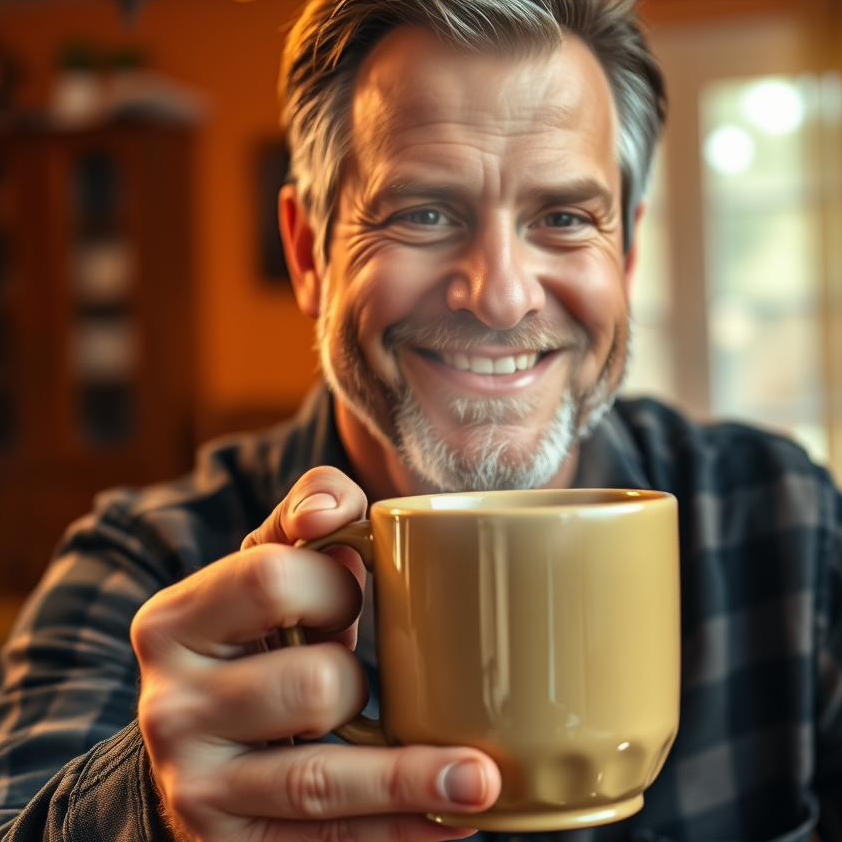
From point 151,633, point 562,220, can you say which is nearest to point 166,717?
point 151,633

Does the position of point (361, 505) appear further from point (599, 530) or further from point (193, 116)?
point (193, 116)

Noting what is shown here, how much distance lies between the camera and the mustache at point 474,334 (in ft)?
2.68

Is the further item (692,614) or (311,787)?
(692,614)

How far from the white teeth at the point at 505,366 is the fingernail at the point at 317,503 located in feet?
1.08

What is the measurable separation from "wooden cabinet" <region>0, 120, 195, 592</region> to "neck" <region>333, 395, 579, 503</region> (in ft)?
10.4

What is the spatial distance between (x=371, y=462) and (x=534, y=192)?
0.34 meters

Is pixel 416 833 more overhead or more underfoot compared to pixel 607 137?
more underfoot

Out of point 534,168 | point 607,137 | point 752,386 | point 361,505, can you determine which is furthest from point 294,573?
point 752,386

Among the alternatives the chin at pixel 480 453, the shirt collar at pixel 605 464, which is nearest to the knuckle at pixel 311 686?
the chin at pixel 480 453

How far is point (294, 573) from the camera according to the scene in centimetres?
51

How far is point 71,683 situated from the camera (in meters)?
0.92

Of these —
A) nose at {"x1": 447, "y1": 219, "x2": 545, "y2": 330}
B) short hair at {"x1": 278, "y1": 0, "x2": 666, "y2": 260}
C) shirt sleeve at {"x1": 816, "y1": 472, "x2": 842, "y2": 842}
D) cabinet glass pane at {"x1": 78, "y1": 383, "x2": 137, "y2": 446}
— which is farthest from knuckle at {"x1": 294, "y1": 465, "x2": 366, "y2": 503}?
cabinet glass pane at {"x1": 78, "y1": 383, "x2": 137, "y2": 446}

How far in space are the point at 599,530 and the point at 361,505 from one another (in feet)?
0.43

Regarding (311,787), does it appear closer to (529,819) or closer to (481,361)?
(529,819)
